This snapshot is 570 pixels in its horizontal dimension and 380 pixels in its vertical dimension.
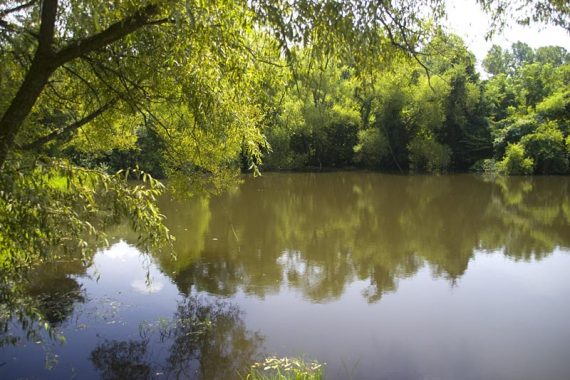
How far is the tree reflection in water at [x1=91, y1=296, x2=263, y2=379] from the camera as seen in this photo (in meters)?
5.74

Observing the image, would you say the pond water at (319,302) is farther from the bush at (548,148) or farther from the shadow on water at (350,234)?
the bush at (548,148)

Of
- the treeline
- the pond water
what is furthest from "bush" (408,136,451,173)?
the pond water

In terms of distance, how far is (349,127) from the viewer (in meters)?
33.9

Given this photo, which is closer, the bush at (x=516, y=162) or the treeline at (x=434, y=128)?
the bush at (x=516, y=162)

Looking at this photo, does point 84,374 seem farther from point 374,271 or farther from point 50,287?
point 374,271

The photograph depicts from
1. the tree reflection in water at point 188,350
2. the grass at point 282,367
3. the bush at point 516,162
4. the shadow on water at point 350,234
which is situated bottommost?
the tree reflection in water at point 188,350

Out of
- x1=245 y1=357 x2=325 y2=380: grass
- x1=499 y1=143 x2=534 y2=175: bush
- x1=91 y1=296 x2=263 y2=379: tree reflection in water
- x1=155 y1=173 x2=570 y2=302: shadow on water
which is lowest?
x1=91 y1=296 x2=263 y2=379: tree reflection in water

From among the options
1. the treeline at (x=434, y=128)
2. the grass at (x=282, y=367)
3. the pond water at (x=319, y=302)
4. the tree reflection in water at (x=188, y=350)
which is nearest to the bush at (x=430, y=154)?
the treeline at (x=434, y=128)

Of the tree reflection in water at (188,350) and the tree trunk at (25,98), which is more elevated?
the tree trunk at (25,98)

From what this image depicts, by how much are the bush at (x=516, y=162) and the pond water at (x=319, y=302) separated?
570 inches

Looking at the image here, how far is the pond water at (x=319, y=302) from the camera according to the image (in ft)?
19.6

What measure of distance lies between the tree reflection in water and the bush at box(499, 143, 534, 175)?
25.6 metres

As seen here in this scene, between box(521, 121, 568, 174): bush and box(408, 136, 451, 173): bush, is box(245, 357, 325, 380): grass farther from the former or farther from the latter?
box(521, 121, 568, 174): bush

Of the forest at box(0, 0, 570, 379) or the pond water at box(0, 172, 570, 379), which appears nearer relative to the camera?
Answer: the forest at box(0, 0, 570, 379)
